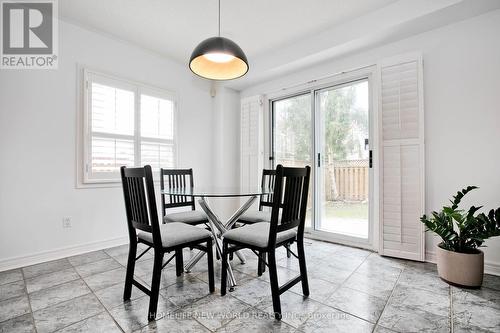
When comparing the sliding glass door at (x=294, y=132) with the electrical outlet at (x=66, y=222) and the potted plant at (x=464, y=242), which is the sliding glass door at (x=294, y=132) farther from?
the electrical outlet at (x=66, y=222)

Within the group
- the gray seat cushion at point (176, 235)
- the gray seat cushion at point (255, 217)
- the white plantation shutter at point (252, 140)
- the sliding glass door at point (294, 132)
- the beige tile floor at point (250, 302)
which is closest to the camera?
the beige tile floor at point (250, 302)

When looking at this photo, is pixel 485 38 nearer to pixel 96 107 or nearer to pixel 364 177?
pixel 364 177

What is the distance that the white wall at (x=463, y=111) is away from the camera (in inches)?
88.3

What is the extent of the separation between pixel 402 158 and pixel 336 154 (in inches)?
33.3

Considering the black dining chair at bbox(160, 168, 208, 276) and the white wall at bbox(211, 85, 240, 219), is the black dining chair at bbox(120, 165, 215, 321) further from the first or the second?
the white wall at bbox(211, 85, 240, 219)

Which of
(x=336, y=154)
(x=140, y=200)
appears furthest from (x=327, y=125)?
(x=140, y=200)

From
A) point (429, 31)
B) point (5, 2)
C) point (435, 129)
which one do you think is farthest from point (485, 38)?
point (5, 2)

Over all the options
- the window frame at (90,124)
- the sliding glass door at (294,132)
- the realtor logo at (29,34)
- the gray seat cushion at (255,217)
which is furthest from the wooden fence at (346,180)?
the realtor logo at (29,34)

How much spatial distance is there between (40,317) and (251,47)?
11.6 ft

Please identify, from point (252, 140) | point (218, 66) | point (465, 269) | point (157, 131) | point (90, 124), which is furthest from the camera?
point (252, 140)

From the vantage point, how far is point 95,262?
256 cm

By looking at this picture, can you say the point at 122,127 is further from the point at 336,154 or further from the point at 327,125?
the point at 336,154

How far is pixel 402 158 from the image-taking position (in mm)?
2643

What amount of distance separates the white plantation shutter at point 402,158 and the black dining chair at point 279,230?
1.42m
